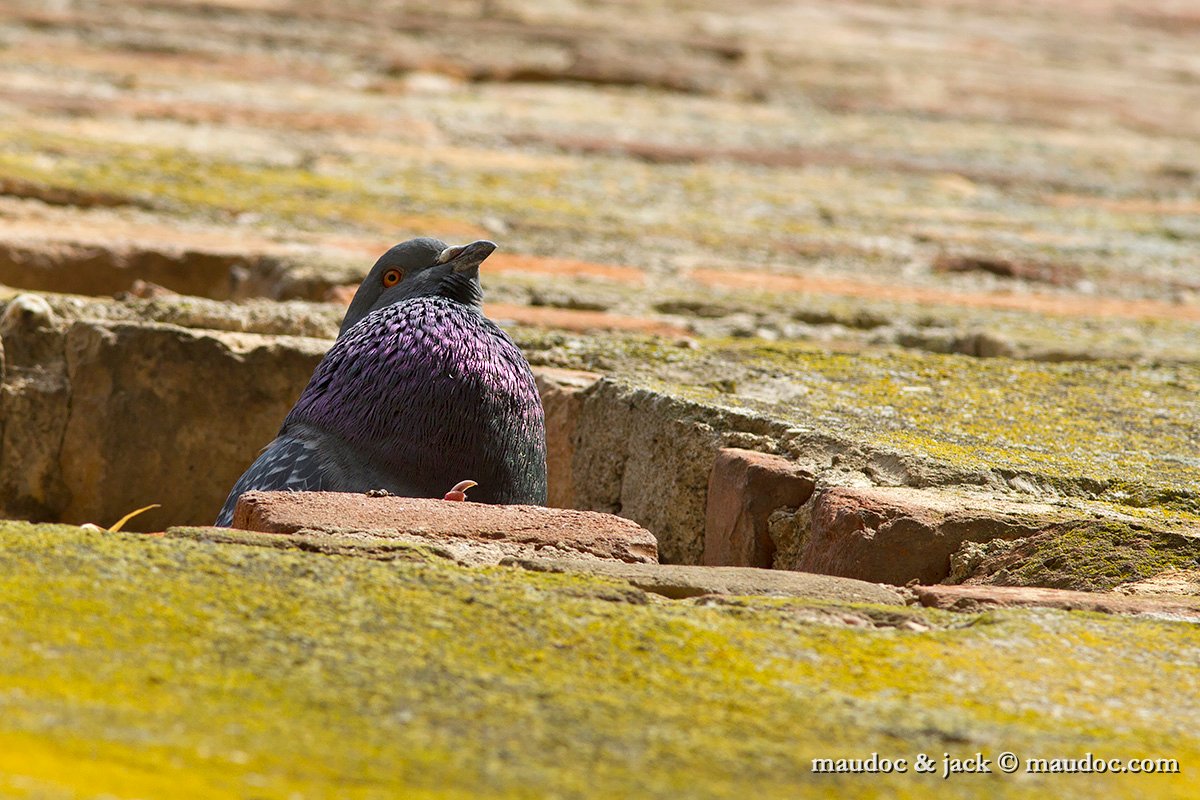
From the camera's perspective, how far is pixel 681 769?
115 centimetres

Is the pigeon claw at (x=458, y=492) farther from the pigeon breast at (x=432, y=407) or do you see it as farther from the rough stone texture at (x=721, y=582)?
the rough stone texture at (x=721, y=582)

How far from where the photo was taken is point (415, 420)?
211 cm

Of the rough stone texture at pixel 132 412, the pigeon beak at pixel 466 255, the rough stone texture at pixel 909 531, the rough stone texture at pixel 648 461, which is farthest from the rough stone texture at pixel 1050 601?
the rough stone texture at pixel 132 412

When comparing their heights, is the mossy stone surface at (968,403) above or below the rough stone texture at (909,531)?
above

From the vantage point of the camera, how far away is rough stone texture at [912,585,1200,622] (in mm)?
1651

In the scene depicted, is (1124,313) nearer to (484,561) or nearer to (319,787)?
(484,561)

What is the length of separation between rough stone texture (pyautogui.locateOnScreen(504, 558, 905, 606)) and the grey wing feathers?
1.62 feet

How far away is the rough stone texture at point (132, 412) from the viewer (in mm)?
2770

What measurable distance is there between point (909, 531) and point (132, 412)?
5.02ft

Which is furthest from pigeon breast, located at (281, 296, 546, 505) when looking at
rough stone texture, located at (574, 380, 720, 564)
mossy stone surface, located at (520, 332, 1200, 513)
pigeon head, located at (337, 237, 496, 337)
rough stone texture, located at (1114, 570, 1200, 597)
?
rough stone texture, located at (1114, 570, 1200, 597)

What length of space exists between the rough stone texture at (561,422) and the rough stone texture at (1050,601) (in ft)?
3.67

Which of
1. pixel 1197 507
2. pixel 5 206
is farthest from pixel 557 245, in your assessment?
pixel 1197 507

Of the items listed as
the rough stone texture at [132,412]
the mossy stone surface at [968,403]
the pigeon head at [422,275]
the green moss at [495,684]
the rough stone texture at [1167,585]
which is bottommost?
the rough stone texture at [132,412]

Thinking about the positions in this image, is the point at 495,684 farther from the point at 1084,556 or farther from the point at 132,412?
the point at 132,412
